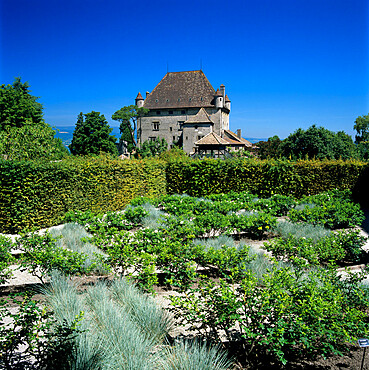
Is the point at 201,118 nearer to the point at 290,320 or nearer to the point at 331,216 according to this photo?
the point at 331,216

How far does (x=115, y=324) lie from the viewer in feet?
10.6

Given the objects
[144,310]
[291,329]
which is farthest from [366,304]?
[144,310]

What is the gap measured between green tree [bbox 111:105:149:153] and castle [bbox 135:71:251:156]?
4.33 ft

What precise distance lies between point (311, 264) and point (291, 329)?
9.21 ft

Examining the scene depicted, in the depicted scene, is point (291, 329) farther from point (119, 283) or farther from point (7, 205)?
→ point (7, 205)

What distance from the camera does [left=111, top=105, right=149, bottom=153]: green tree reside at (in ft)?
177

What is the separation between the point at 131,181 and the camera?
13406 millimetres

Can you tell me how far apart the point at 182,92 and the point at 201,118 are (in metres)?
8.49

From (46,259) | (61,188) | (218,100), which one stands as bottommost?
(46,259)

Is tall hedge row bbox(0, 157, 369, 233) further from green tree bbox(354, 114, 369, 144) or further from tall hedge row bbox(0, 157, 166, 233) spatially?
green tree bbox(354, 114, 369, 144)

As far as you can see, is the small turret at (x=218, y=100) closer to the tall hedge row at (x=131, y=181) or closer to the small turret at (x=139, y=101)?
the small turret at (x=139, y=101)

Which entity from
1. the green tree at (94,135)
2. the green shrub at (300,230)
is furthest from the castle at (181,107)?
the green shrub at (300,230)


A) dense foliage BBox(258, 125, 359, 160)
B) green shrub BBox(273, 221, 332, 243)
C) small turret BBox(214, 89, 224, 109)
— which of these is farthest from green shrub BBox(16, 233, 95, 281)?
small turret BBox(214, 89, 224, 109)

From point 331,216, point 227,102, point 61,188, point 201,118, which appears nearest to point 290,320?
point 331,216
